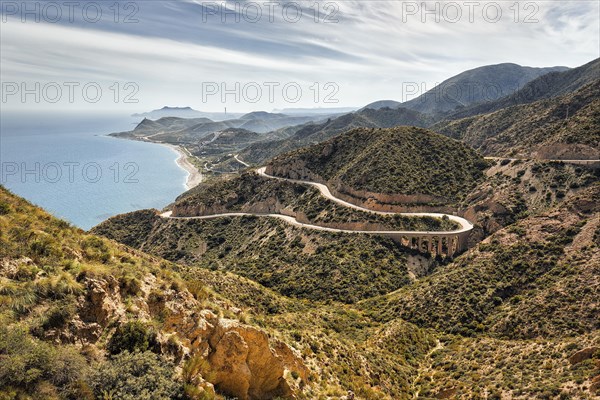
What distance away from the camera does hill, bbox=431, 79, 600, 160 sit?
187ft

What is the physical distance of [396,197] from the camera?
58.8m

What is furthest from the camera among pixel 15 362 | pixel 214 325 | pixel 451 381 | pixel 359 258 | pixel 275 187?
pixel 275 187

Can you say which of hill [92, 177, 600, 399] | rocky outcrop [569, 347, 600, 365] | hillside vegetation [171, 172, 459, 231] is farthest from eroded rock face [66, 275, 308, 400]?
hillside vegetation [171, 172, 459, 231]

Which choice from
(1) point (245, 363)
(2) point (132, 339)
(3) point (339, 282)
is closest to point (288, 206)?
(3) point (339, 282)

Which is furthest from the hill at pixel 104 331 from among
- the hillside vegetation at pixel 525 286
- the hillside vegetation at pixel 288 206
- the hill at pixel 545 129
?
the hill at pixel 545 129

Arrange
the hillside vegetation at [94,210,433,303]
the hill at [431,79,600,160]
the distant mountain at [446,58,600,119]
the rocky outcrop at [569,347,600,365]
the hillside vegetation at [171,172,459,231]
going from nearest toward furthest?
the rocky outcrop at [569,347,600,365]
the hillside vegetation at [94,210,433,303]
the hillside vegetation at [171,172,459,231]
the hill at [431,79,600,160]
the distant mountain at [446,58,600,119]

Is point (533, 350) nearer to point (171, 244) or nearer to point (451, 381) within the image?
point (451, 381)

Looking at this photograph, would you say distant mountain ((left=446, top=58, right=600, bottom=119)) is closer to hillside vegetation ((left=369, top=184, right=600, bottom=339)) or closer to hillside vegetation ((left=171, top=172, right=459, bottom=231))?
hillside vegetation ((left=171, top=172, right=459, bottom=231))

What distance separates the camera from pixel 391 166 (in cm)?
6475

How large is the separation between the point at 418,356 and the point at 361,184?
126ft

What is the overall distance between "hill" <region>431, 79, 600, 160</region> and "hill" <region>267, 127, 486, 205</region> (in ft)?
37.7

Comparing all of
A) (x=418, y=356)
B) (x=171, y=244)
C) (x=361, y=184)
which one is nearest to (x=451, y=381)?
(x=418, y=356)

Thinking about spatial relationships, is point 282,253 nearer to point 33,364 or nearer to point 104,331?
point 104,331

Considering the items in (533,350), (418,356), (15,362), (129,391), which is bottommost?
(418,356)
